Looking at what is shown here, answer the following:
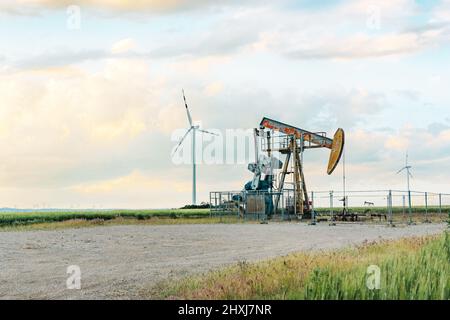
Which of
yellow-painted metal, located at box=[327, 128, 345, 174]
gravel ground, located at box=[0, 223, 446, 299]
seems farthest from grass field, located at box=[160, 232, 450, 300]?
yellow-painted metal, located at box=[327, 128, 345, 174]

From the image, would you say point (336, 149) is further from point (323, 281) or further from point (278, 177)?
point (323, 281)

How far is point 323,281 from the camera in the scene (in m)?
9.37

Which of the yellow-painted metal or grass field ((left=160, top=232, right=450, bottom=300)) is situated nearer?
grass field ((left=160, top=232, right=450, bottom=300))

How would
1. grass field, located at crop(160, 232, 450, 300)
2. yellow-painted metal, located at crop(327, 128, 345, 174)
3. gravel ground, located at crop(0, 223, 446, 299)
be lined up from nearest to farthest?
grass field, located at crop(160, 232, 450, 300) → gravel ground, located at crop(0, 223, 446, 299) → yellow-painted metal, located at crop(327, 128, 345, 174)

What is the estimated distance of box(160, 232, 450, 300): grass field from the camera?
9.39m

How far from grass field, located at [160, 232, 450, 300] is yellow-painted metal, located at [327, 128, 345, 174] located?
96.1 ft

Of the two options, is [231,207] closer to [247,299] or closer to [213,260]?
[213,260]

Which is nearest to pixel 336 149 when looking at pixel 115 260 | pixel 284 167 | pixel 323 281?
pixel 284 167

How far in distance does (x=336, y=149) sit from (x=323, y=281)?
1348 inches

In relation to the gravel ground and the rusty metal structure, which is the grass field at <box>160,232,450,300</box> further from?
the rusty metal structure

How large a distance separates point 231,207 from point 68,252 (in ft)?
91.9

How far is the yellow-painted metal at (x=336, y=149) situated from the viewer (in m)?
42.5

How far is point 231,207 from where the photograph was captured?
4738 cm
